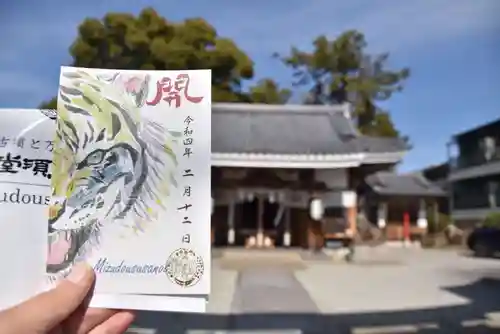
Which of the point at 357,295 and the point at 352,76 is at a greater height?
the point at 352,76

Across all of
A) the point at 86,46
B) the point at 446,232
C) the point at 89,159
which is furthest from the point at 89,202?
the point at 446,232

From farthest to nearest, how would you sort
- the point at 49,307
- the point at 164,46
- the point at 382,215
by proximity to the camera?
1. the point at 382,215
2. the point at 164,46
3. the point at 49,307

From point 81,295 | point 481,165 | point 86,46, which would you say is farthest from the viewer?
point 481,165

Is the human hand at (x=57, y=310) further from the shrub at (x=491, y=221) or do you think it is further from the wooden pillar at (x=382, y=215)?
the shrub at (x=491, y=221)

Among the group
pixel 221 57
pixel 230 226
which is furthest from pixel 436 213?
pixel 221 57

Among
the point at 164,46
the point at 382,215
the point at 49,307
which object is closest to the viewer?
the point at 49,307

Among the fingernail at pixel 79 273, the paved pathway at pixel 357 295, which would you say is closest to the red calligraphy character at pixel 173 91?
the fingernail at pixel 79 273

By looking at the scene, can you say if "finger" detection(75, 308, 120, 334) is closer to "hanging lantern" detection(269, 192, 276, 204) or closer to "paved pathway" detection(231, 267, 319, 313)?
"paved pathway" detection(231, 267, 319, 313)

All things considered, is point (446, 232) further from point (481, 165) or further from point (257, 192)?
point (257, 192)

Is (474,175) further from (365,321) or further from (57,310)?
(57,310)
